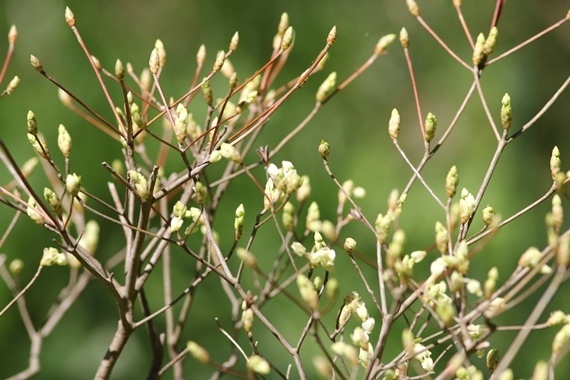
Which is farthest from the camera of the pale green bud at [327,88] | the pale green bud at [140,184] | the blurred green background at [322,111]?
the blurred green background at [322,111]

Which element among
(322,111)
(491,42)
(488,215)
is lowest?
(488,215)

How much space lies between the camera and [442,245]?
466 mm

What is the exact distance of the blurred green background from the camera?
5.63 ft

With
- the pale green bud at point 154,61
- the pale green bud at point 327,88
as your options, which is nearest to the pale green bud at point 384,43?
the pale green bud at point 327,88

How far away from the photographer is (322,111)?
2.05 m

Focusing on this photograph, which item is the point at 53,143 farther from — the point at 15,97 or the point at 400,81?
the point at 400,81

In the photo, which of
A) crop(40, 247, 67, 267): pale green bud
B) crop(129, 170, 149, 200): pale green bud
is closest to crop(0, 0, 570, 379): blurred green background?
crop(40, 247, 67, 267): pale green bud

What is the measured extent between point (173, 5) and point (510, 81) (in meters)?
0.93

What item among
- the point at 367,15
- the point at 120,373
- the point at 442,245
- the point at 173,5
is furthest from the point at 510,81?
the point at 442,245

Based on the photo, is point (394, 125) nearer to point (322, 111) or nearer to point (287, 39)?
point (287, 39)

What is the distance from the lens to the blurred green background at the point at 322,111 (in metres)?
1.72

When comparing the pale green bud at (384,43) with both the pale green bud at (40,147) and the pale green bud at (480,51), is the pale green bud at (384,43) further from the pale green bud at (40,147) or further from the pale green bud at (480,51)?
the pale green bud at (40,147)

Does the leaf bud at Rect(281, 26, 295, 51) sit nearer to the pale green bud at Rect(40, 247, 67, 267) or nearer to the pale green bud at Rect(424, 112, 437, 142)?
the pale green bud at Rect(424, 112, 437, 142)

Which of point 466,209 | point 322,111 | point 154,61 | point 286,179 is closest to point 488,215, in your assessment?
point 466,209
